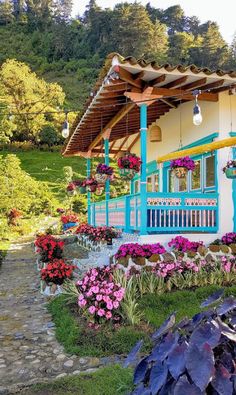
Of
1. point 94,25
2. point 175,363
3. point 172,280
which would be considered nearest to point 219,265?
point 172,280

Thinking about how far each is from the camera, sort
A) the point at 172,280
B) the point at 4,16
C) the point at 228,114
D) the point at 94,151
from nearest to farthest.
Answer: the point at 172,280 → the point at 228,114 → the point at 94,151 → the point at 4,16

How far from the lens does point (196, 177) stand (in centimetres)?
1027

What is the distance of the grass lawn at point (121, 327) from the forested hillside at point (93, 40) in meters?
48.2

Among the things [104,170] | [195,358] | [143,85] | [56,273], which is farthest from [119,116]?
[195,358]

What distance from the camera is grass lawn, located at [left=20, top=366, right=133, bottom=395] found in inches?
130

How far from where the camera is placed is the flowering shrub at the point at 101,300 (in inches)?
198

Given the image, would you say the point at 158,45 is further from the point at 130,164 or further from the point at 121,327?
the point at 121,327

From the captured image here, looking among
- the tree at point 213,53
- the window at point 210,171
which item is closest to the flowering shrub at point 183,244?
the window at point 210,171

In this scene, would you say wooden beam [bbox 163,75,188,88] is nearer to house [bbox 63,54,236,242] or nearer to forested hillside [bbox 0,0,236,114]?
house [bbox 63,54,236,242]

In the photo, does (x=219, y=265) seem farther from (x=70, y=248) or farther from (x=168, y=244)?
(x=70, y=248)

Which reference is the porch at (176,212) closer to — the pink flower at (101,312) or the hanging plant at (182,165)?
the hanging plant at (182,165)

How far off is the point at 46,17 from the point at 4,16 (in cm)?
898

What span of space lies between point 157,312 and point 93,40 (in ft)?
255

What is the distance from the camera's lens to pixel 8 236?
59.9 feet
